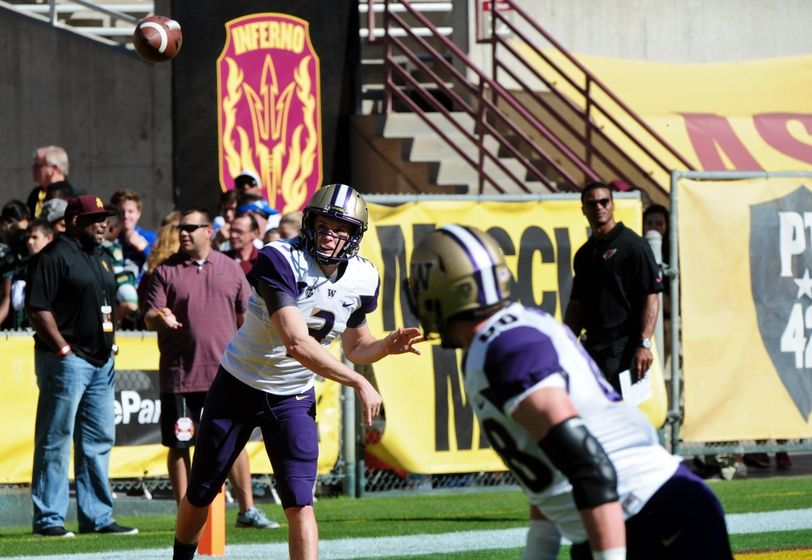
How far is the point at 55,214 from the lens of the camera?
34.4ft

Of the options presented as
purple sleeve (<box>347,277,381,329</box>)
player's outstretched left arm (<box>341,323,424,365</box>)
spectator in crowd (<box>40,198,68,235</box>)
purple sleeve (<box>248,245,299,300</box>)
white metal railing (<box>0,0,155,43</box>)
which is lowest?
player's outstretched left arm (<box>341,323,424,365</box>)

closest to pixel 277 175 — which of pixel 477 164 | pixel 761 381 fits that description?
pixel 477 164

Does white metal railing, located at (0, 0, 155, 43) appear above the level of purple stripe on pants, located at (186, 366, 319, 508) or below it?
above

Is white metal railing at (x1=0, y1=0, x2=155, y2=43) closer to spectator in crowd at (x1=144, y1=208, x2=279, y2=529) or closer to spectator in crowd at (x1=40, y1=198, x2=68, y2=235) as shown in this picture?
spectator in crowd at (x1=40, y1=198, x2=68, y2=235)

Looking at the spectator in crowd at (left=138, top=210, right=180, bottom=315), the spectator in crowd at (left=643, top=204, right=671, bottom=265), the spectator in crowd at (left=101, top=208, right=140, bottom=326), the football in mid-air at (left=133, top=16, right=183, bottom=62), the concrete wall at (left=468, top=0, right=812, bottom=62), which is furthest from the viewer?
the concrete wall at (left=468, top=0, right=812, bottom=62)

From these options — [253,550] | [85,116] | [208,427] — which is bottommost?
[253,550]

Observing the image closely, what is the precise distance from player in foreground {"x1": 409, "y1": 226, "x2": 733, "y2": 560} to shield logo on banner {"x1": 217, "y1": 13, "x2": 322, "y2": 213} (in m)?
11.4

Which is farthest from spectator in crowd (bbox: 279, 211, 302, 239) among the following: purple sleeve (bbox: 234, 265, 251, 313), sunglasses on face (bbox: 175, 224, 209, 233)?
sunglasses on face (bbox: 175, 224, 209, 233)

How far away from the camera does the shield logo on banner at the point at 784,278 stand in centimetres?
1201

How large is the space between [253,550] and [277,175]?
747 cm

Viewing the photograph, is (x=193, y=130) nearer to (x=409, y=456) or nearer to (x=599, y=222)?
(x=409, y=456)

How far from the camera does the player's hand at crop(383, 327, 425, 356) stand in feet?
20.6

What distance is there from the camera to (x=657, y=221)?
1227cm

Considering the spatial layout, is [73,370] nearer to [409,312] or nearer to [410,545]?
[410,545]
